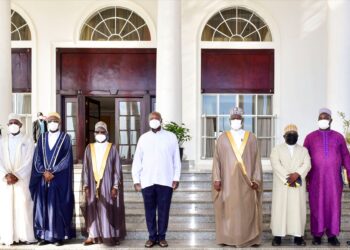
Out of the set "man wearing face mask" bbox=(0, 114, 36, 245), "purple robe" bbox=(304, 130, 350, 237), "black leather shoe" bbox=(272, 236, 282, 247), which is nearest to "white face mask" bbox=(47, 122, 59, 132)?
"man wearing face mask" bbox=(0, 114, 36, 245)

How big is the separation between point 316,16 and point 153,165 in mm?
7704

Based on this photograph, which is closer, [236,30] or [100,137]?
[100,137]

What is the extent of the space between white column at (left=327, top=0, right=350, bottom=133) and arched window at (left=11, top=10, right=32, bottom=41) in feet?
24.1

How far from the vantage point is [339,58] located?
988cm

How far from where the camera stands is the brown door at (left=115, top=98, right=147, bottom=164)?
40.9 feet

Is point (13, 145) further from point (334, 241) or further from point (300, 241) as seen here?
point (334, 241)

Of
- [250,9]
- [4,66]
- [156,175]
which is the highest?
[250,9]

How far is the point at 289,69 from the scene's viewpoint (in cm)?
1223

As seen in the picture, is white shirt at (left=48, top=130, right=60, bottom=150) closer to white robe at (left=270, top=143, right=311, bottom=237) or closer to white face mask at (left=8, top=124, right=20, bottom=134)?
white face mask at (left=8, top=124, right=20, bottom=134)

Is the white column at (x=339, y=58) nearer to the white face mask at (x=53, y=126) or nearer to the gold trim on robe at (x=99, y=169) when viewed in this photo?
the gold trim on robe at (x=99, y=169)

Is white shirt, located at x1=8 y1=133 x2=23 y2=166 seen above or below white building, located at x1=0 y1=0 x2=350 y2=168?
below

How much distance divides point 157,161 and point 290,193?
1795 millimetres

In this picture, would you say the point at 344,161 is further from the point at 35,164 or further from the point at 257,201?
the point at 35,164

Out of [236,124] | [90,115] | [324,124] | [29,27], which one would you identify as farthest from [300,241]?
[29,27]
